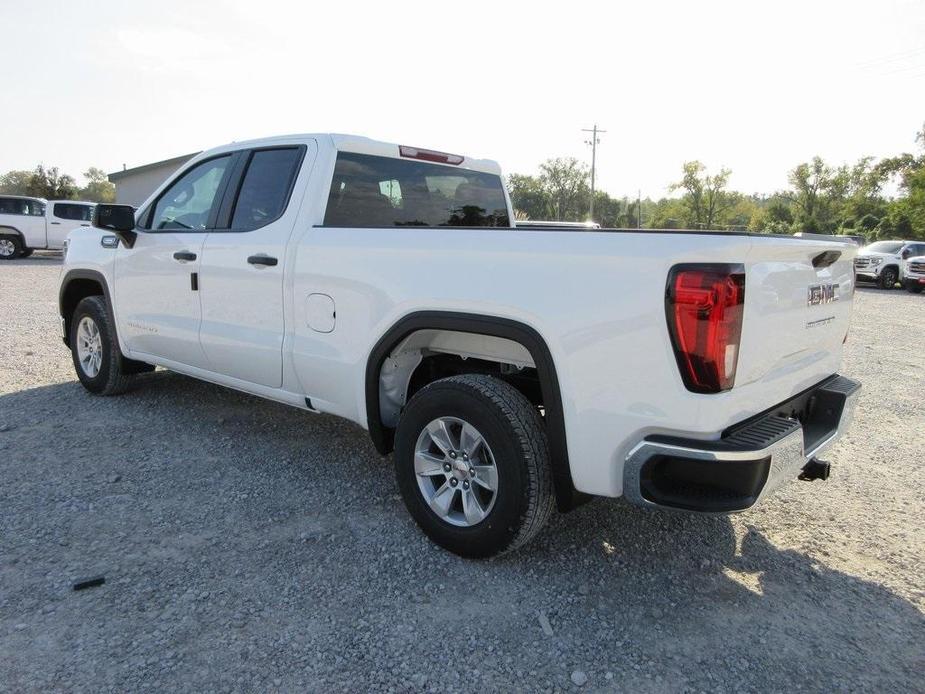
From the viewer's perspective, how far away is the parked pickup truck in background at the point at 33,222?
2083 cm

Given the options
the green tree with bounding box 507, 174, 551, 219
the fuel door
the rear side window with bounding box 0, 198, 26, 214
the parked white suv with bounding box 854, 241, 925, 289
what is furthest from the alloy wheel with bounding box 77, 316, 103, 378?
the green tree with bounding box 507, 174, 551, 219

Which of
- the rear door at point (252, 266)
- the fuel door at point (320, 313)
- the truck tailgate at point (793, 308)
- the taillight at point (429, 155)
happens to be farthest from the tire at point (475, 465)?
the taillight at point (429, 155)

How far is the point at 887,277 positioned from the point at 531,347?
23446 millimetres

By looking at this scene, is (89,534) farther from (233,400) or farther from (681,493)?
(681,493)

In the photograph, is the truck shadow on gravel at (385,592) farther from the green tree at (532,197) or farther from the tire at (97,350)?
the green tree at (532,197)

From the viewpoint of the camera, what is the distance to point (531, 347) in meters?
2.67

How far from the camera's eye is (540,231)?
2715 mm

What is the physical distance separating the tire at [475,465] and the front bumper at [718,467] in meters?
0.46

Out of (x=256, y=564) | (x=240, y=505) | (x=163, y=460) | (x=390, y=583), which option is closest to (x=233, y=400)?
(x=163, y=460)

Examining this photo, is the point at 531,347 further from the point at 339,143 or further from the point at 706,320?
the point at 339,143

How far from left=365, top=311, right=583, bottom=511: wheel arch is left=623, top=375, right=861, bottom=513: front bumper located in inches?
12.0

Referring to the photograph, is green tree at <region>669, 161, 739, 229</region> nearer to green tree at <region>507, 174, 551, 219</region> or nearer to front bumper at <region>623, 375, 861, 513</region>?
green tree at <region>507, 174, 551, 219</region>

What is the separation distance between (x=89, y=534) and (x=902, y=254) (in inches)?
957

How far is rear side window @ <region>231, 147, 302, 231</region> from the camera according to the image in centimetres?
393
